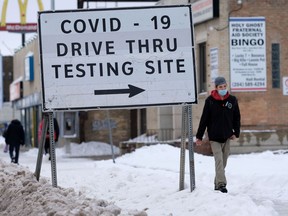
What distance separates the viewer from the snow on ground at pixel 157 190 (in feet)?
30.3

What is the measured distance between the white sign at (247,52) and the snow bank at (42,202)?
11134mm

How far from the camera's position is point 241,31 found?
869 inches

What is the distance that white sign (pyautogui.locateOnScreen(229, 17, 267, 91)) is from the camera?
22.0 meters

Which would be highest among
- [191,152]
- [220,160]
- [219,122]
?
[219,122]

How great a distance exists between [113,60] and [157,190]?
249 centimetres

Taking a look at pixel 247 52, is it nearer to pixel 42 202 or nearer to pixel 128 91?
pixel 128 91

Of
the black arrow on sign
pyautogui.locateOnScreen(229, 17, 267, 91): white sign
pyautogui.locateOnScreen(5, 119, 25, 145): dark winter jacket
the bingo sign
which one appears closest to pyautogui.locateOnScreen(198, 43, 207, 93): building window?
pyautogui.locateOnScreen(229, 17, 267, 91): white sign

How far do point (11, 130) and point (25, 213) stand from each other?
54.8 ft

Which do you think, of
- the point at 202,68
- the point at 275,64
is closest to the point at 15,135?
the point at 202,68

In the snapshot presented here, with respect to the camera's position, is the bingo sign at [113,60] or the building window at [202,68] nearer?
the bingo sign at [113,60]

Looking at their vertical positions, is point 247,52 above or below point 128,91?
above

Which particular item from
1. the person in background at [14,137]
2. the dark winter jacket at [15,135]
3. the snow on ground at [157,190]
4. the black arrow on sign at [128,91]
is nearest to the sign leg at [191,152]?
the snow on ground at [157,190]

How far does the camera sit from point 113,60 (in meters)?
11.2

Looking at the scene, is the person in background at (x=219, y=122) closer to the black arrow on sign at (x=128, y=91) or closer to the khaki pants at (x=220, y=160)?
the khaki pants at (x=220, y=160)
